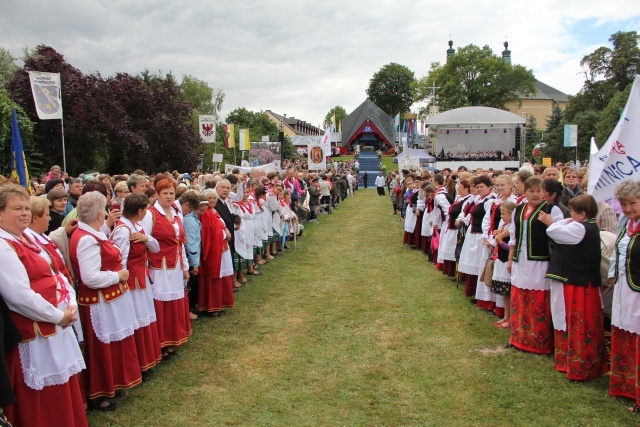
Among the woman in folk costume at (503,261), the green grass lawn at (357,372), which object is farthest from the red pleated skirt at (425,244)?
the woman in folk costume at (503,261)

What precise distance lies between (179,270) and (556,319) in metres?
4.20

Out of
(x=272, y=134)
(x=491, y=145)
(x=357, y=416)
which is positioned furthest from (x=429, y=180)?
(x=272, y=134)

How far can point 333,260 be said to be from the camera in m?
11.5

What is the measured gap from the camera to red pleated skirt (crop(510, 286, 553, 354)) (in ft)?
18.2

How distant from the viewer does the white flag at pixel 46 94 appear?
11.9 metres

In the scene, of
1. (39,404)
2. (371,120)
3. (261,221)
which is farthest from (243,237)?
(371,120)

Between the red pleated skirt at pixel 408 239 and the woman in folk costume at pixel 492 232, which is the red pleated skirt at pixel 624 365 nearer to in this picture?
the woman in folk costume at pixel 492 232

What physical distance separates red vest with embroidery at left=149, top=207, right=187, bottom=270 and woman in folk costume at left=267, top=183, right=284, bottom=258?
555 centimetres

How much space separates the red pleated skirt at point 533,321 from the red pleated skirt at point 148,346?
412 cm

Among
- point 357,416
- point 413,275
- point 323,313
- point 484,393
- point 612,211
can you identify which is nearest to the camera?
point 357,416

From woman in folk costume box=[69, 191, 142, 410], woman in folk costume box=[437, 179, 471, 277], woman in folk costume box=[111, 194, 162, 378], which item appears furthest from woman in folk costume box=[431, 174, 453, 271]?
woman in folk costume box=[69, 191, 142, 410]

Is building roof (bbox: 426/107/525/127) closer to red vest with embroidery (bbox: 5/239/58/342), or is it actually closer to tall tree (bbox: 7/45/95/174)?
tall tree (bbox: 7/45/95/174)

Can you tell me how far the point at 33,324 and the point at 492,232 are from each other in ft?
18.8

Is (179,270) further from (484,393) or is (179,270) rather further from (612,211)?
(612,211)
